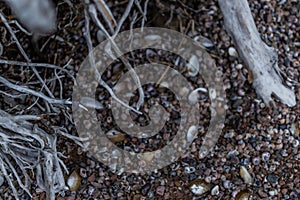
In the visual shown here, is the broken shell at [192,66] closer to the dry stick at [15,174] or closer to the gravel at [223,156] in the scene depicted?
the gravel at [223,156]

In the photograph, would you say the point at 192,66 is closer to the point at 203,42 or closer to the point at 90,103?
the point at 203,42

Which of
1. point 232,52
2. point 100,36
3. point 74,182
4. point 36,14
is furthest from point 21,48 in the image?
point 232,52

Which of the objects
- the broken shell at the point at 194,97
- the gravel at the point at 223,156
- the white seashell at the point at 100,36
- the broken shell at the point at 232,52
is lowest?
the gravel at the point at 223,156

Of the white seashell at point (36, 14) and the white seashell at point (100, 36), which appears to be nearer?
the white seashell at point (36, 14)

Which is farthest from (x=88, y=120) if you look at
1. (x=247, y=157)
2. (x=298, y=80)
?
(x=298, y=80)

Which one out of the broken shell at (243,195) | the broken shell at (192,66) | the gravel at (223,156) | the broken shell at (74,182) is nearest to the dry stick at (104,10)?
the gravel at (223,156)

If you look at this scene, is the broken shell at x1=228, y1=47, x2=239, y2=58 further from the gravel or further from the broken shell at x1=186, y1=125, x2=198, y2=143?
the broken shell at x1=186, y1=125, x2=198, y2=143
